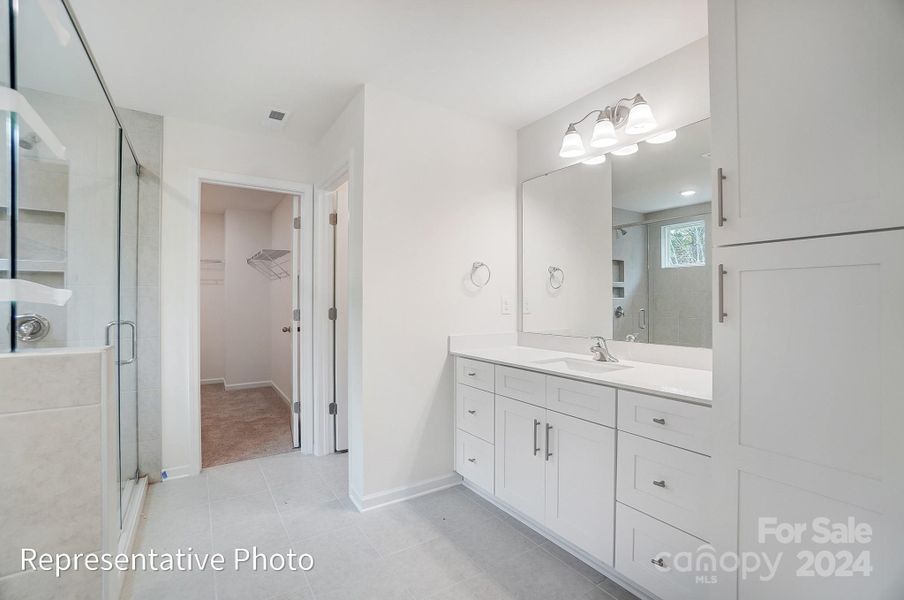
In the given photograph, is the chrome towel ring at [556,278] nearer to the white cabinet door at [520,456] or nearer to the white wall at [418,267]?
the white wall at [418,267]

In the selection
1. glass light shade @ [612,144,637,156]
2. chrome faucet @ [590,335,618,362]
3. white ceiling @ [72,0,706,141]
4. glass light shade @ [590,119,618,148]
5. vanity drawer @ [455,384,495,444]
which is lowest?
vanity drawer @ [455,384,495,444]

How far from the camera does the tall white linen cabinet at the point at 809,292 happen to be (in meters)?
0.98

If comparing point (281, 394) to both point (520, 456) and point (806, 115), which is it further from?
point (806, 115)

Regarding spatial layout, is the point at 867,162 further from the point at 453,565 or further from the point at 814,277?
Answer: the point at 453,565

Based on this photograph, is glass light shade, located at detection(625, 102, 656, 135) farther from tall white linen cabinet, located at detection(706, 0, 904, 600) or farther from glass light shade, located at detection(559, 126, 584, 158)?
tall white linen cabinet, located at detection(706, 0, 904, 600)

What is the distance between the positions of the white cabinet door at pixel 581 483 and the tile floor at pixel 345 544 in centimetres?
17

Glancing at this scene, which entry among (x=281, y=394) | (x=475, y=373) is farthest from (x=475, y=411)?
(x=281, y=394)

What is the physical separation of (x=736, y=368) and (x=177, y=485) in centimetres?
323

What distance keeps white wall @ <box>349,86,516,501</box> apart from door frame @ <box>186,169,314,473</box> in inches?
36.2

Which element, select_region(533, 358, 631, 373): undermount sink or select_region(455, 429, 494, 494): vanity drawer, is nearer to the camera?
select_region(533, 358, 631, 373): undermount sink

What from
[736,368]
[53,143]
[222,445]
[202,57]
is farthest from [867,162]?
[222,445]

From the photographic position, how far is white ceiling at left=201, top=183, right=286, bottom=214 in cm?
451

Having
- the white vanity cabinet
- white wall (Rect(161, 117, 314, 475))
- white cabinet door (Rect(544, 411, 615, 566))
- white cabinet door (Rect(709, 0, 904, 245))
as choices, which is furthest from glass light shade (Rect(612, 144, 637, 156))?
white wall (Rect(161, 117, 314, 475))
